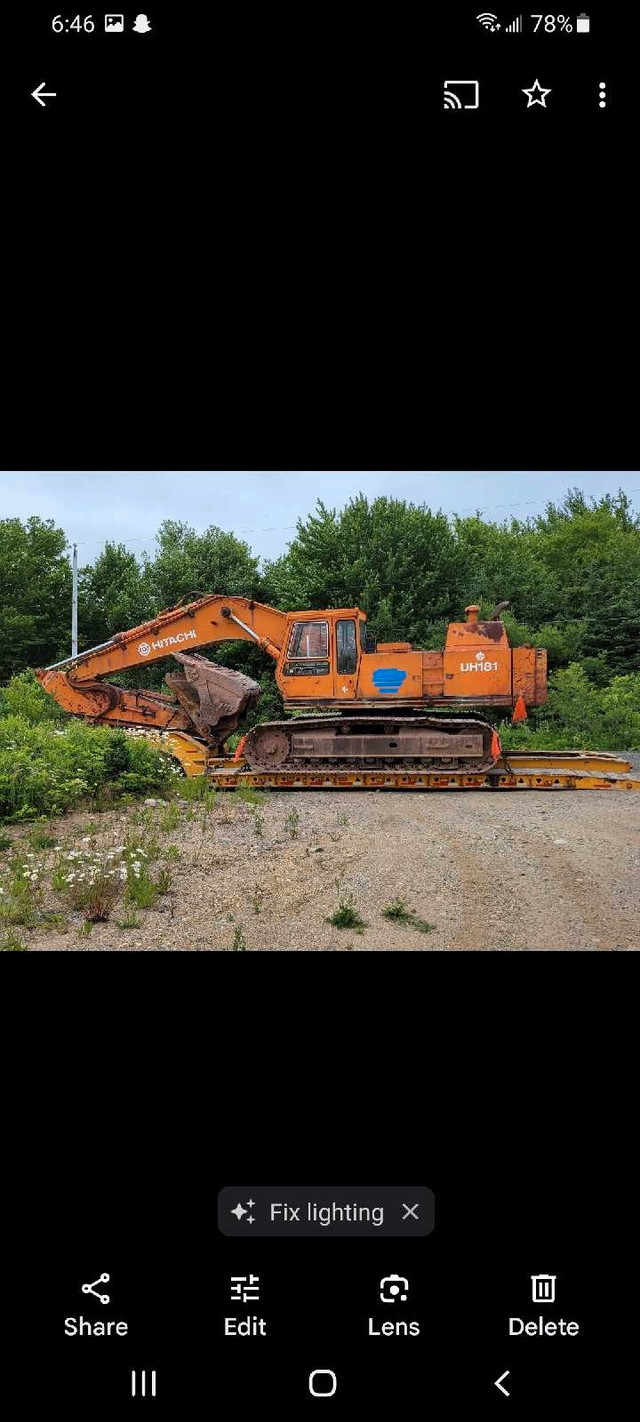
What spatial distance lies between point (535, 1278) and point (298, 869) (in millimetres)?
1865

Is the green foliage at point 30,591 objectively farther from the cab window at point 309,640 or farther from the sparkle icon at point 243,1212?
the cab window at point 309,640

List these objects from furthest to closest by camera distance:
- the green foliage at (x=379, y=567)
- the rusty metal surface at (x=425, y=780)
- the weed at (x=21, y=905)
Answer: the green foliage at (x=379, y=567) → the rusty metal surface at (x=425, y=780) → the weed at (x=21, y=905)

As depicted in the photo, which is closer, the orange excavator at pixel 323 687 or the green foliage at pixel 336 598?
the green foliage at pixel 336 598

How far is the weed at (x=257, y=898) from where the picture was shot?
6.05 feet

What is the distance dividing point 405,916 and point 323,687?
4.88 m

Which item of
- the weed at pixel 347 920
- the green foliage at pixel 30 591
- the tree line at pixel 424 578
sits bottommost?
the weed at pixel 347 920

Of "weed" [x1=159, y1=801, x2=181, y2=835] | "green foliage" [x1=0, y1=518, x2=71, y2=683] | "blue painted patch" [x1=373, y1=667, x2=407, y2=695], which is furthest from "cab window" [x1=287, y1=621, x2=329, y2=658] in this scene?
"green foliage" [x1=0, y1=518, x2=71, y2=683]

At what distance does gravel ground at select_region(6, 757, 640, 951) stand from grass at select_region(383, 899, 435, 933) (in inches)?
0.8

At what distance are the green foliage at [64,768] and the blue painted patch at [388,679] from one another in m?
2.33

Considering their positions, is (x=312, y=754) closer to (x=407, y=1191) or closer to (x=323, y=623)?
(x=323, y=623)

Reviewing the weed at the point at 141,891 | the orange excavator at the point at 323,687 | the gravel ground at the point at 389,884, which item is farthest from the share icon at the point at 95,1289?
the orange excavator at the point at 323,687

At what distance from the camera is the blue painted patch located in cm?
644

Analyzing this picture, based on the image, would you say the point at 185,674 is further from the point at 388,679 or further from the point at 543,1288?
the point at 543,1288
